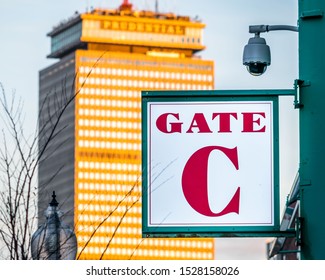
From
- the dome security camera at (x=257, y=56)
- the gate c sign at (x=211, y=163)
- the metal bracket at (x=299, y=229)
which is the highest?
the dome security camera at (x=257, y=56)

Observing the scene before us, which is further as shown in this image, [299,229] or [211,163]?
[211,163]

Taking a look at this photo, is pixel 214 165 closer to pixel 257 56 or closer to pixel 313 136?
pixel 313 136

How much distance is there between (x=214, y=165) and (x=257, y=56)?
221cm

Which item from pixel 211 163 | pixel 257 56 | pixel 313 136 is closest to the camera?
pixel 313 136

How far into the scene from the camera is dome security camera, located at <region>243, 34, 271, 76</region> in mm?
17703

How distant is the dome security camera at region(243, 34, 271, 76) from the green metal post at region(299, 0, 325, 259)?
2381 mm

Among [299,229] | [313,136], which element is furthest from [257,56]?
[299,229]

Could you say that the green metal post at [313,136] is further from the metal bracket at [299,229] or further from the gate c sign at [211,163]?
the gate c sign at [211,163]

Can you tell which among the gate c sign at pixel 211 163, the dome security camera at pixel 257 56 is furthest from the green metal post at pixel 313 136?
the dome security camera at pixel 257 56

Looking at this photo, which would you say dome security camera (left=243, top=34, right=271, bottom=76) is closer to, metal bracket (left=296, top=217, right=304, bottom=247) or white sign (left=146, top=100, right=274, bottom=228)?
white sign (left=146, top=100, right=274, bottom=228)

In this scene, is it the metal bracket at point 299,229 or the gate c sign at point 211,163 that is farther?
the gate c sign at point 211,163

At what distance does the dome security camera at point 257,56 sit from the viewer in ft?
58.1

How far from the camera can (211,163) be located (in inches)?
627
